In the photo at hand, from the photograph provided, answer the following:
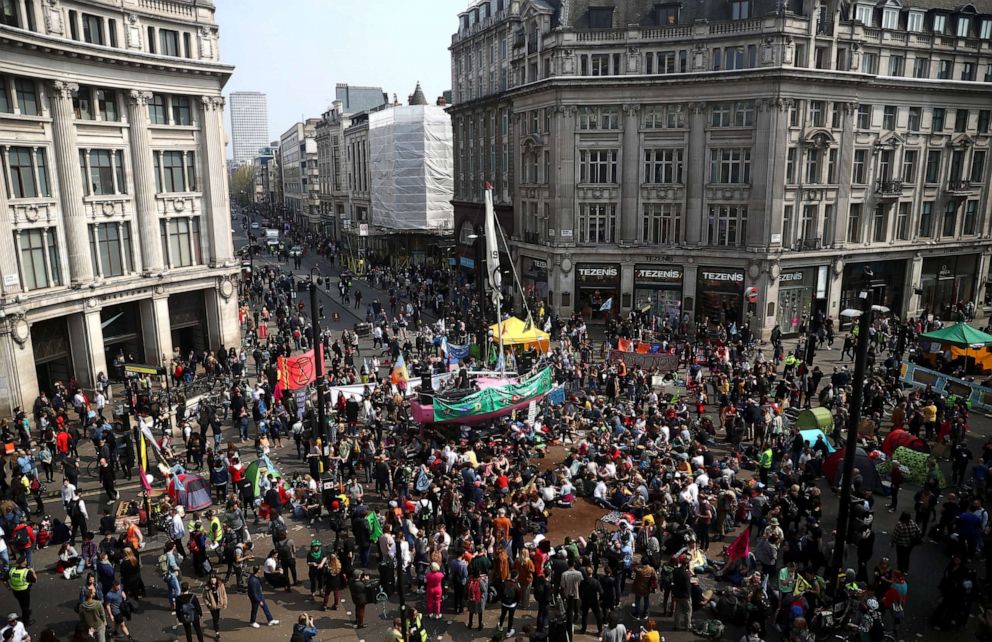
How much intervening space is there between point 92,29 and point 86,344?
1445 centimetres

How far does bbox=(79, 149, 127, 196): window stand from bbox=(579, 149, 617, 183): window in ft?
85.5

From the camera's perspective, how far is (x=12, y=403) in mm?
28828

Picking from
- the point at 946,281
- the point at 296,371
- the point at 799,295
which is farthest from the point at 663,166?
the point at 296,371

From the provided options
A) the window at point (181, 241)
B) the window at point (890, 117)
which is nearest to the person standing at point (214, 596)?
the window at point (181, 241)

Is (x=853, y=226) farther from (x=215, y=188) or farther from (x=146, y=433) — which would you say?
(x=146, y=433)

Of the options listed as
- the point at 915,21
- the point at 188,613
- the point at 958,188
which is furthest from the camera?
the point at 958,188

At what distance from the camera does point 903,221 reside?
156ft

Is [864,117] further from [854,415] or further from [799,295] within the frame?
[854,415]

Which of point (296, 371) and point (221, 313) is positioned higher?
point (221, 313)

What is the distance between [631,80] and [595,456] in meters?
27.8

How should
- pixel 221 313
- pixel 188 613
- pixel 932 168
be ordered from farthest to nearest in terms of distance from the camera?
pixel 932 168 → pixel 221 313 → pixel 188 613

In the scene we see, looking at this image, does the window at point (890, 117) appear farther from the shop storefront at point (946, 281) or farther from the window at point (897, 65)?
the shop storefront at point (946, 281)

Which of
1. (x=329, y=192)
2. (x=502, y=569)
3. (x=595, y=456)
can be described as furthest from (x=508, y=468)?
(x=329, y=192)

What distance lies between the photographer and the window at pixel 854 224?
44969 millimetres
